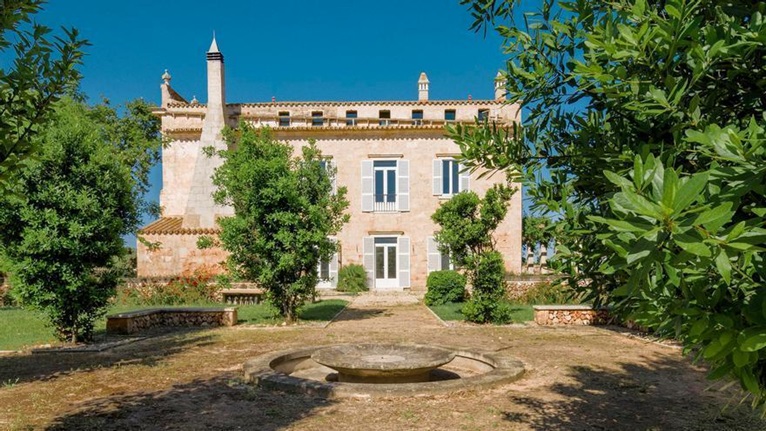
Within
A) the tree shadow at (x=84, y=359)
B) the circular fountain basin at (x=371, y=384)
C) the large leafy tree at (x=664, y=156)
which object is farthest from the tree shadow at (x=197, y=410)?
the large leafy tree at (x=664, y=156)

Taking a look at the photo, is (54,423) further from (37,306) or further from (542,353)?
(542,353)

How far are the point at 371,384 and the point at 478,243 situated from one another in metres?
7.07

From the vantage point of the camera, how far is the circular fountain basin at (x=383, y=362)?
6.15 metres

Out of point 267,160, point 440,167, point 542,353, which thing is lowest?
point 542,353

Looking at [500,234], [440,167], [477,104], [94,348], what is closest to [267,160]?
[94,348]

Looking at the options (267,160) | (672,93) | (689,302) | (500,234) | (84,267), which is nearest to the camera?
(689,302)

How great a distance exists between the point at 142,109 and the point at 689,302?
2866 centimetres

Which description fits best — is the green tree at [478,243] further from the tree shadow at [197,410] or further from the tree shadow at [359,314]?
the tree shadow at [197,410]

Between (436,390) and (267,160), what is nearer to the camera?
(436,390)

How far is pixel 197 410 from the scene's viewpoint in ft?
16.7

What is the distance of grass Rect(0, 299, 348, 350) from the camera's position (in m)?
9.39

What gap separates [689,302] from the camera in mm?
1389

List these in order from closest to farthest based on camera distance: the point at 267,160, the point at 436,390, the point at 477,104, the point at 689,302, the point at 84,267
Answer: the point at 689,302
the point at 436,390
the point at 84,267
the point at 267,160
the point at 477,104

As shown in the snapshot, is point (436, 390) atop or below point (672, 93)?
below
